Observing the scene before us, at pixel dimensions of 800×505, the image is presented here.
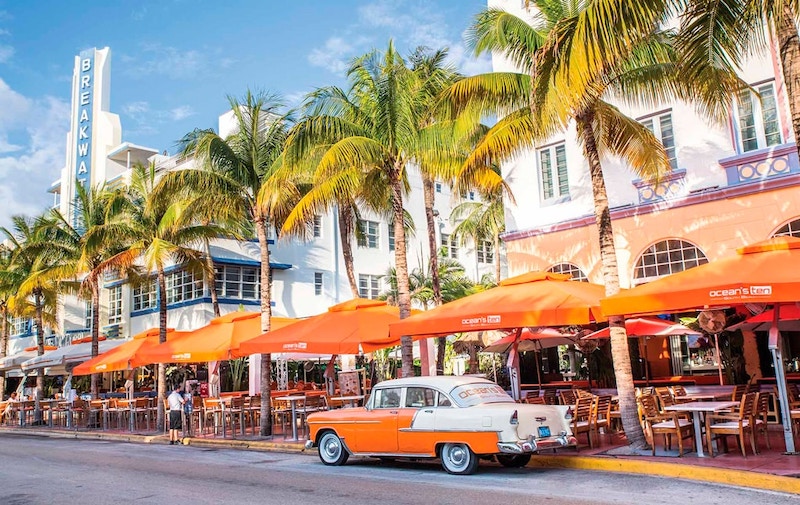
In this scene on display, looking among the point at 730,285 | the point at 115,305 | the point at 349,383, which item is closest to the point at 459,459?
the point at 730,285

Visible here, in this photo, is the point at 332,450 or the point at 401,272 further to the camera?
the point at 401,272

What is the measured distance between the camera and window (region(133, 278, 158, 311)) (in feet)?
122

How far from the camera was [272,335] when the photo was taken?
1761 cm

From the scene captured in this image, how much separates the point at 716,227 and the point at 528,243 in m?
5.68

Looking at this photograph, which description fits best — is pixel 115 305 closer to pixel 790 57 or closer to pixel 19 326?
pixel 19 326

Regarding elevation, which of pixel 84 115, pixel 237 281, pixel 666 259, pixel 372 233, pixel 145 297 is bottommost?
pixel 666 259

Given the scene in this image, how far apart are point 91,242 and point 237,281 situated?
9.93m

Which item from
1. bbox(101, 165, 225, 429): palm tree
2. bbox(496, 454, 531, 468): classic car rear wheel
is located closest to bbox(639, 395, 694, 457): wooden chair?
bbox(496, 454, 531, 468): classic car rear wheel

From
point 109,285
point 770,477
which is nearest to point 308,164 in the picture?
point 770,477

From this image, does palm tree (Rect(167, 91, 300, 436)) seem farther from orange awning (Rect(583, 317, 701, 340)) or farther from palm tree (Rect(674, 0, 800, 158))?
palm tree (Rect(674, 0, 800, 158))

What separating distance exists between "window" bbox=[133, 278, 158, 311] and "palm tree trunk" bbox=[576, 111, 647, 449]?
93.2ft

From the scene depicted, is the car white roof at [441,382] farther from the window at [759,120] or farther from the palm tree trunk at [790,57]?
the window at [759,120]

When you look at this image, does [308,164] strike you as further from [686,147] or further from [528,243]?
[686,147]

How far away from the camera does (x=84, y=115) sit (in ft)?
157
